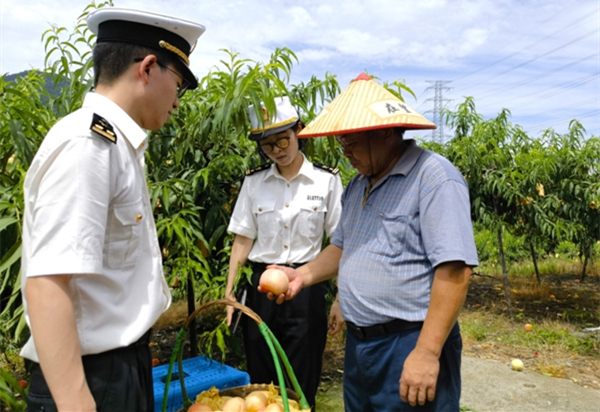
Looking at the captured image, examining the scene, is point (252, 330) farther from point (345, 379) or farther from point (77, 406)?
point (77, 406)

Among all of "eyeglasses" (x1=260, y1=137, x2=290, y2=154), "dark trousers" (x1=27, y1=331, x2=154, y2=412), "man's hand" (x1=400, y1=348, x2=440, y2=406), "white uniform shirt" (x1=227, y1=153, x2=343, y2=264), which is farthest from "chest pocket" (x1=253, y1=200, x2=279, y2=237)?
"dark trousers" (x1=27, y1=331, x2=154, y2=412)

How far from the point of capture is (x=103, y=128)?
4.10 feet

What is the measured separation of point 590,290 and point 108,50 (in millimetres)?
8319

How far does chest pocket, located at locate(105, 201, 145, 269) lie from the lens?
131 cm

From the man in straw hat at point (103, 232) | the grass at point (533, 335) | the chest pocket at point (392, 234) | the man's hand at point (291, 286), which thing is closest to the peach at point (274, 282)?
the man's hand at point (291, 286)

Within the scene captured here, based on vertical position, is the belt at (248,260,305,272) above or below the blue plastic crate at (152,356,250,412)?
above

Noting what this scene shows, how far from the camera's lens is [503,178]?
5.72 metres

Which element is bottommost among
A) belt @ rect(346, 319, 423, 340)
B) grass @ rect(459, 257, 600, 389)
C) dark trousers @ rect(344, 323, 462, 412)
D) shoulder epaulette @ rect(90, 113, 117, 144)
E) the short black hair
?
grass @ rect(459, 257, 600, 389)

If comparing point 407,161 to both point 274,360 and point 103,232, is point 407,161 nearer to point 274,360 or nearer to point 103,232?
point 274,360

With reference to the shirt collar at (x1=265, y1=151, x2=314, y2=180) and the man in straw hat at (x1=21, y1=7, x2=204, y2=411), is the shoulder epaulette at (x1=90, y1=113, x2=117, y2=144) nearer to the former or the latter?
the man in straw hat at (x1=21, y1=7, x2=204, y2=411)

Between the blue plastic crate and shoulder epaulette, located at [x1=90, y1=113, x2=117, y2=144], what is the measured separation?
56.9 inches

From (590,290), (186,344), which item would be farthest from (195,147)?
(590,290)

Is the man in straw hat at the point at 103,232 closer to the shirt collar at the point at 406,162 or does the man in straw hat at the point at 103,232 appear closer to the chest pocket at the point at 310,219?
the shirt collar at the point at 406,162

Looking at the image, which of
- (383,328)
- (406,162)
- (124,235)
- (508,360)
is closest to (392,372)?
(383,328)
